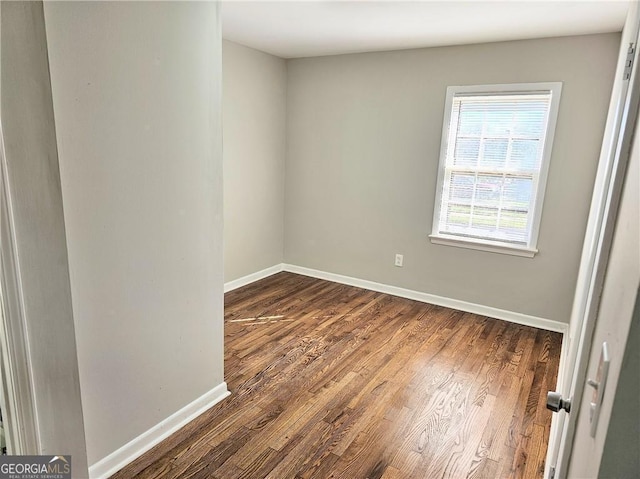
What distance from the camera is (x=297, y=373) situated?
107 inches

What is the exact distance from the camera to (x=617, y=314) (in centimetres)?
62

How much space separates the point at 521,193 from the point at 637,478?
3.41 meters

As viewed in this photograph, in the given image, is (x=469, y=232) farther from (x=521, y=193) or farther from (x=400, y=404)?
(x=400, y=404)

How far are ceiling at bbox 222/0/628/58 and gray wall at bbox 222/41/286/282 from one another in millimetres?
412

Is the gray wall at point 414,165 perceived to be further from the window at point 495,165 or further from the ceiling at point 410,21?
the ceiling at point 410,21

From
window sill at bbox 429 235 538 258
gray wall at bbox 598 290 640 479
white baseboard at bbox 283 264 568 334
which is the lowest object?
white baseboard at bbox 283 264 568 334

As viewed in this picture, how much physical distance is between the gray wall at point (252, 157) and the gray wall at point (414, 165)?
19cm

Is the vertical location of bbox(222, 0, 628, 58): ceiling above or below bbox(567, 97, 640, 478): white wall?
above

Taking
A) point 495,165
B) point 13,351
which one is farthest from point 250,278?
point 13,351

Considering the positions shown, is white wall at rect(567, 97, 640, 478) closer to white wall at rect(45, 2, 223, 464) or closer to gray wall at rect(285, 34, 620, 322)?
white wall at rect(45, 2, 223, 464)

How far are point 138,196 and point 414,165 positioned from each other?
111 inches

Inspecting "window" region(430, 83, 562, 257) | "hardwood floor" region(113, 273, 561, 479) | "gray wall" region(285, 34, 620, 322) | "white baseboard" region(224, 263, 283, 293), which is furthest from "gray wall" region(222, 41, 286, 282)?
"window" region(430, 83, 562, 257)

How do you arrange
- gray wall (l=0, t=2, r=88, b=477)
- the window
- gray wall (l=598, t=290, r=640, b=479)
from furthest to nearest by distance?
the window
gray wall (l=0, t=2, r=88, b=477)
gray wall (l=598, t=290, r=640, b=479)

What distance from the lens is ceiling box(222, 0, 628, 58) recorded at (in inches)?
102
